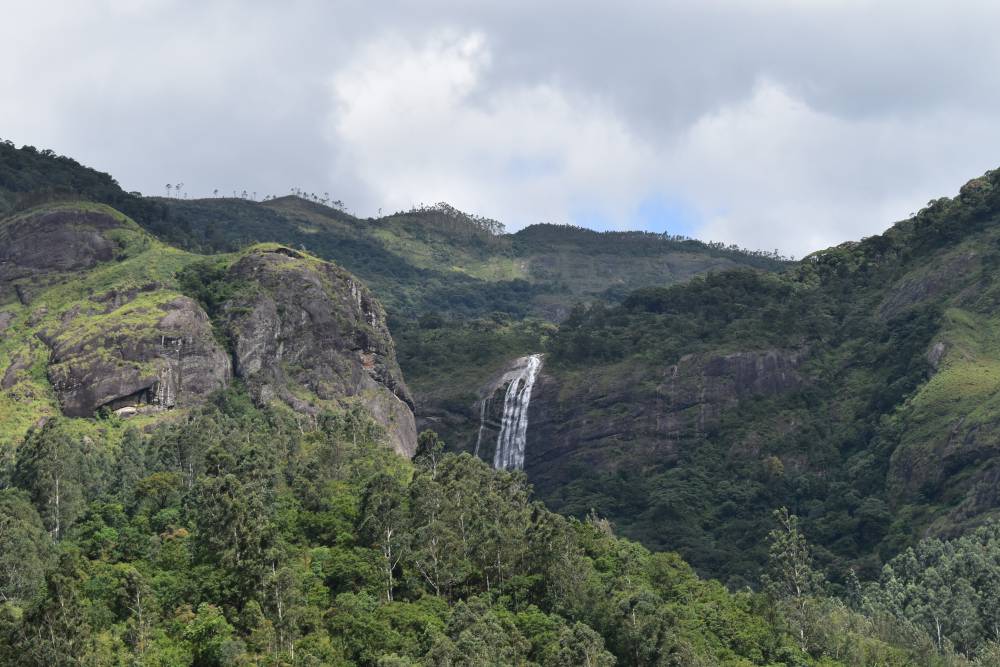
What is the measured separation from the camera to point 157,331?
451ft

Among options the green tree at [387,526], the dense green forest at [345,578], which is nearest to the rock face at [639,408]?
the dense green forest at [345,578]

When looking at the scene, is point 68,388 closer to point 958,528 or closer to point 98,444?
point 98,444

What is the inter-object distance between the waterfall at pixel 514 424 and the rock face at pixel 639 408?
1322 mm

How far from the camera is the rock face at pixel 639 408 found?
7249 inches

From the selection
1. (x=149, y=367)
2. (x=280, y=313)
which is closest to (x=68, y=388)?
(x=149, y=367)

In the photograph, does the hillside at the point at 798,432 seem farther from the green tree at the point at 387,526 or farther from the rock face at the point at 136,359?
the green tree at the point at 387,526

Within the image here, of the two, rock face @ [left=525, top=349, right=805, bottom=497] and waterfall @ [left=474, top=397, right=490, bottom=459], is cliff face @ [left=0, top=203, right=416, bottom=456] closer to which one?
waterfall @ [left=474, top=397, right=490, bottom=459]

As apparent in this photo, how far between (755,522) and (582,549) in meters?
63.7

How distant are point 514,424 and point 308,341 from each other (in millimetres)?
50746

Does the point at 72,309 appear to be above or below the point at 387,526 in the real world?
above

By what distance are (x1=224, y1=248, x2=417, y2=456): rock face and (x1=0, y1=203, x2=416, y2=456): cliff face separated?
6.3 inches

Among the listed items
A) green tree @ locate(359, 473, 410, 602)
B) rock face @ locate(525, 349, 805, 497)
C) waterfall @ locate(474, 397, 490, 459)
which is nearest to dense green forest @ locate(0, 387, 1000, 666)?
green tree @ locate(359, 473, 410, 602)

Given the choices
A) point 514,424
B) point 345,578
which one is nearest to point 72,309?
point 345,578

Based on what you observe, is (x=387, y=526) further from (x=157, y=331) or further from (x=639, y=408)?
(x=639, y=408)
